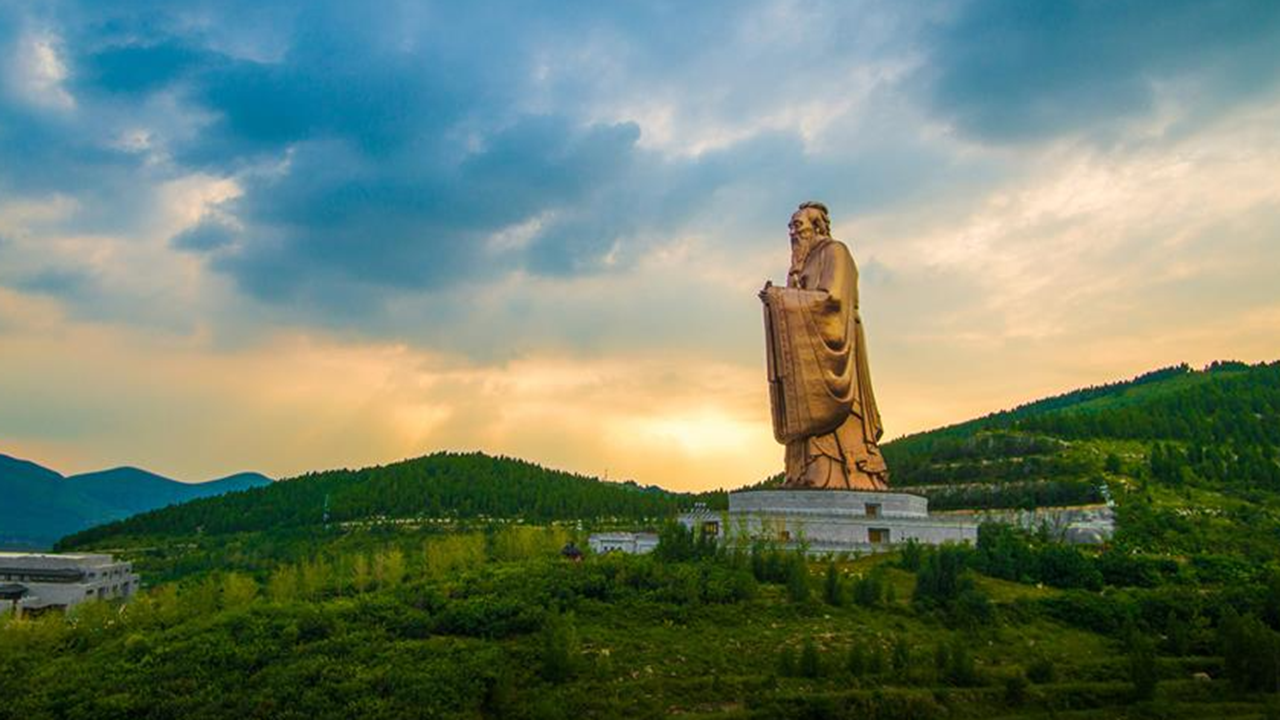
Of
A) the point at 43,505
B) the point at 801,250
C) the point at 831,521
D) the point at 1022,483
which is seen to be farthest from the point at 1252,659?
the point at 43,505

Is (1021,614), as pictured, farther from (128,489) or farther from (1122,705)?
(128,489)

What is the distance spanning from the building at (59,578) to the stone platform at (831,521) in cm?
1952

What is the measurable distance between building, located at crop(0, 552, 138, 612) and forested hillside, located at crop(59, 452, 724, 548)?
46.1ft

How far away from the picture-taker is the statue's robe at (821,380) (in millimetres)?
24266

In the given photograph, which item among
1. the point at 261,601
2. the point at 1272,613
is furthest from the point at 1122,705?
the point at 261,601

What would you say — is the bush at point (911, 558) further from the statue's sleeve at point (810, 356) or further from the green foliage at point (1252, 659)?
the green foliage at point (1252, 659)

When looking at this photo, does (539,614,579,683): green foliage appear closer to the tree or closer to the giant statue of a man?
the tree

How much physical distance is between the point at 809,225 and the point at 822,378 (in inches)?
171

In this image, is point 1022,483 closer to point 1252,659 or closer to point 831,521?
point 831,521

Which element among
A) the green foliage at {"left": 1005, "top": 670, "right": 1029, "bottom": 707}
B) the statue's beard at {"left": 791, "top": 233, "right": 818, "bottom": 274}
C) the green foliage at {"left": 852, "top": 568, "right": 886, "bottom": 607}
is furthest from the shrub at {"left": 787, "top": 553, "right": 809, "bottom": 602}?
the statue's beard at {"left": 791, "top": 233, "right": 818, "bottom": 274}

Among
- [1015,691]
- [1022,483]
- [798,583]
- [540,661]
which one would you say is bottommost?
[1015,691]

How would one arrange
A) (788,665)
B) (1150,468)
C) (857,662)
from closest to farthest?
(857,662) → (788,665) → (1150,468)

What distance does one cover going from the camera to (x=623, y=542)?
24953 millimetres

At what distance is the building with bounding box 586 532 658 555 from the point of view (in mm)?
24531
